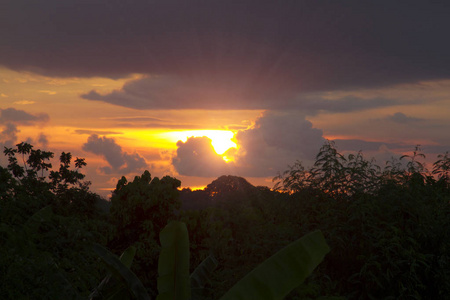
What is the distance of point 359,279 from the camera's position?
10305 mm

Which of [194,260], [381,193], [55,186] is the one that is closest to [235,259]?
[381,193]

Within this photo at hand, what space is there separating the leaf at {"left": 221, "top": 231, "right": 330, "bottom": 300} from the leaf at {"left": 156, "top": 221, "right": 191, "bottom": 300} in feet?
3.16

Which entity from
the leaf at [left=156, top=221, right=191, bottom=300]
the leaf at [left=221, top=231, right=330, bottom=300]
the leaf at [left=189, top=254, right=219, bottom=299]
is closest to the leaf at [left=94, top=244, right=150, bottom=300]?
the leaf at [left=156, top=221, right=191, bottom=300]

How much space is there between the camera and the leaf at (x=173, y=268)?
6.39m

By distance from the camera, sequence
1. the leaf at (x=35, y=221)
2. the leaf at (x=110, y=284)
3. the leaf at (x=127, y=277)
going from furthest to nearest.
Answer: the leaf at (x=35, y=221) < the leaf at (x=110, y=284) < the leaf at (x=127, y=277)

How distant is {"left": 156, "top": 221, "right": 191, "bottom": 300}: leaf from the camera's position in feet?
21.0

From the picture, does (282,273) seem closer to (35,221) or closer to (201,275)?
(201,275)

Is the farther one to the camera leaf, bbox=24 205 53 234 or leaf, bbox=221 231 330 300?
leaf, bbox=24 205 53 234

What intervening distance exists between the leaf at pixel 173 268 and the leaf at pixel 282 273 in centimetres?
96

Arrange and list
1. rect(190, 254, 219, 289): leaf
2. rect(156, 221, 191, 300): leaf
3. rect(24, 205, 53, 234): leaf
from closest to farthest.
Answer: rect(156, 221, 191, 300): leaf < rect(190, 254, 219, 289): leaf < rect(24, 205, 53, 234): leaf

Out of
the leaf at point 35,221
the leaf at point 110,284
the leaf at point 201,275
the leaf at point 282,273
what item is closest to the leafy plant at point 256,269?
the leaf at point 282,273

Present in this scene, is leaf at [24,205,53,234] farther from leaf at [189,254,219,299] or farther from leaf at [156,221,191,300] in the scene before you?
leaf at [156,221,191,300]

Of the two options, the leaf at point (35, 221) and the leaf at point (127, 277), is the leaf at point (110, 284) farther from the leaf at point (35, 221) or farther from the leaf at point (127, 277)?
the leaf at point (35, 221)

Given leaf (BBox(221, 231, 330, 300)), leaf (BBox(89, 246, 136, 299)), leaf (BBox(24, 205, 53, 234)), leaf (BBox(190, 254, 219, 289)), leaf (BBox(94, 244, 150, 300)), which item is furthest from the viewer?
leaf (BBox(24, 205, 53, 234))
